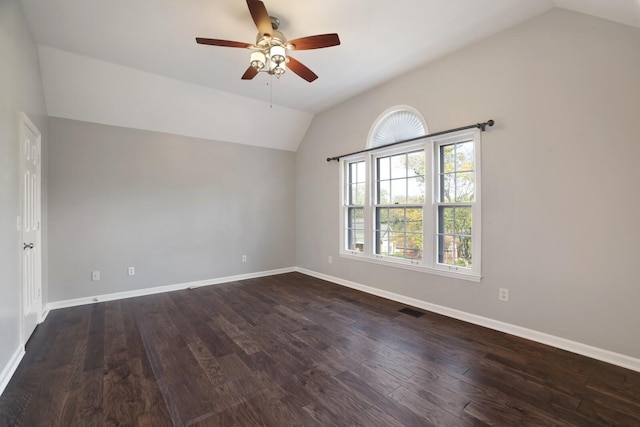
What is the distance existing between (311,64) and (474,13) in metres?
1.73

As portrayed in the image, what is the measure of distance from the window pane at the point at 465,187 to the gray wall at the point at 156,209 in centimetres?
338

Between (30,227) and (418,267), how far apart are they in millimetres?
4319

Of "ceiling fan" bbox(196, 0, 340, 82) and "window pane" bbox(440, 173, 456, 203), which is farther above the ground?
"ceiling fan" bbox(196, 0, 340, 82)

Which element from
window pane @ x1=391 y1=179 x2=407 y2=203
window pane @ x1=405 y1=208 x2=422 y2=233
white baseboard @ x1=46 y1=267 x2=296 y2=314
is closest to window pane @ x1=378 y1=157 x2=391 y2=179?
window pane @ x1=391 y1=179 x2=407 y2=203

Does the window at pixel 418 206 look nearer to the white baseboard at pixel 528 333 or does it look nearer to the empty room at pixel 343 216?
the empty room at pixel 343 216

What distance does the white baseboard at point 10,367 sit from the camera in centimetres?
193

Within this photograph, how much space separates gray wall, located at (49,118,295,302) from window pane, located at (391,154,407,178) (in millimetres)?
2441

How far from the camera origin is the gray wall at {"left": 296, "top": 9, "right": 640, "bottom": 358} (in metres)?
2.17

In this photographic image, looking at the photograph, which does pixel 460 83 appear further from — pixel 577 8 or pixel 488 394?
pixel 488 394

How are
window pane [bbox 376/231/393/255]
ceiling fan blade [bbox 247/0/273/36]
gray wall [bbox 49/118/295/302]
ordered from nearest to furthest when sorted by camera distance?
ceiling fan blade [bbox 247/0/273/36] < gray wall [bbox 49/118/295/302] < window pane [bbox 376/231/393/255]

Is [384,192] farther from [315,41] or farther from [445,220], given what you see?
[315,41]

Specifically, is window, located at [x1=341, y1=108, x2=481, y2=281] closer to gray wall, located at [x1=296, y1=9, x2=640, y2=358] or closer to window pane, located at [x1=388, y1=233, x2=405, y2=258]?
window pane, located at [x1=388, y1=233, x2=405, y2=258]

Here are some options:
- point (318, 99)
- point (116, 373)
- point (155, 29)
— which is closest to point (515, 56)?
point (318, 99)

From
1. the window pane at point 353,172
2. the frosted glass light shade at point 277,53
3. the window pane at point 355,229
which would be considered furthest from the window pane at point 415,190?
the frosted glass light shade at point 277,53
